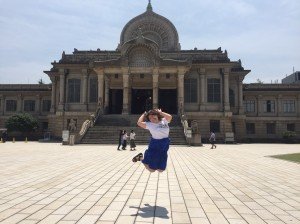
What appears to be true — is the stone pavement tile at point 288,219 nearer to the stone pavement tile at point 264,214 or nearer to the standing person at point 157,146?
the stone pavement tile at point 264,214

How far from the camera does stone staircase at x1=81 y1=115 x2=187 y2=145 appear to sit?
31159 mm

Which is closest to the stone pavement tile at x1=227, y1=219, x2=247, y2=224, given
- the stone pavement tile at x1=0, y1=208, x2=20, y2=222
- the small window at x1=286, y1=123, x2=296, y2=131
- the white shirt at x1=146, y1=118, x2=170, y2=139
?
the white shirt at x1=146, y1=118, x2=170, y2=139

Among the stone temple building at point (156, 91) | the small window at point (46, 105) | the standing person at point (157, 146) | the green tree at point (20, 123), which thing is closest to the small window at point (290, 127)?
the stone temple building at point (156, 91)

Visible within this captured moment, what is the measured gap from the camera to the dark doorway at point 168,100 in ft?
143

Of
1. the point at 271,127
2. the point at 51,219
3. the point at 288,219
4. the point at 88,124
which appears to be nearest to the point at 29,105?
the point at 88,124

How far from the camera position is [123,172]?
11.8 m

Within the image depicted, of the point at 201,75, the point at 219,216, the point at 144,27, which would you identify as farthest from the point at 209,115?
the point at 219,216

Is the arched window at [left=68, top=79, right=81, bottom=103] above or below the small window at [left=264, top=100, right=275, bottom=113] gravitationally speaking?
above

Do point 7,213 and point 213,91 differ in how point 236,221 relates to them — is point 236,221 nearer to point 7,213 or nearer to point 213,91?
point 7,213

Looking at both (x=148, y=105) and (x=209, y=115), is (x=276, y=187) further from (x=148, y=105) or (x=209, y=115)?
(x=148, y=105)

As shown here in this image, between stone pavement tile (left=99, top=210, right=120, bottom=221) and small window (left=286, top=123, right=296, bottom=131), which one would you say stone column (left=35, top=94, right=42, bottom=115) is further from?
stone pavement tile (left=99, top=210, right=120, bottom=221)

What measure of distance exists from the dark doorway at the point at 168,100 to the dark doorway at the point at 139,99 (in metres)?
1.87

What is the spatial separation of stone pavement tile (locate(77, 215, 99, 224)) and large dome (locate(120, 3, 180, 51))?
43.6m

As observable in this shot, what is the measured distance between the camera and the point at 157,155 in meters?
7.16
